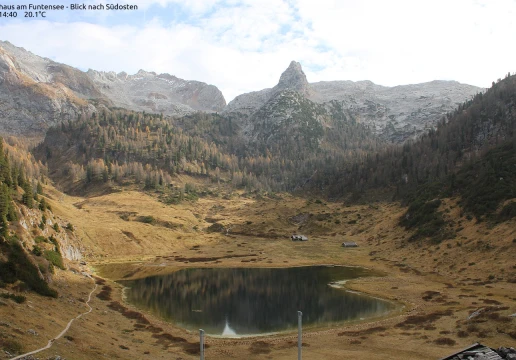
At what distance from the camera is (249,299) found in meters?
69.2

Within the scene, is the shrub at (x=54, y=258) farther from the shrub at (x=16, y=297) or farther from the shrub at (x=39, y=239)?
the shrub at (x=16, y=297)

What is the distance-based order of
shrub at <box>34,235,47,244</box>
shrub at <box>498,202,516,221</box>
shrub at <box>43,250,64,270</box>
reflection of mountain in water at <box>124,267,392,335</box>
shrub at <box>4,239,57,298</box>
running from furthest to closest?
shrub at <box>498,202,516,221</box>, shrub at <box>34,235,47,244</box>, shrub at <box>43,250,64,270</box>, reflection of mountain in water at <box>124,267,392,335</box>, shrub at <box>4,239,57,298</box>

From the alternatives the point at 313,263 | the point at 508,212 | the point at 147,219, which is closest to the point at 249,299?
the point at 313,263

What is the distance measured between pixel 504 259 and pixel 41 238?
294ft

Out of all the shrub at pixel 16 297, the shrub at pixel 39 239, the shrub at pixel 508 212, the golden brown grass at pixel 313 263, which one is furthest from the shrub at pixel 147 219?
the shrub at pixel 508 212

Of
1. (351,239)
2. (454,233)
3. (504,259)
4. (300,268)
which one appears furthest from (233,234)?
(504,259)

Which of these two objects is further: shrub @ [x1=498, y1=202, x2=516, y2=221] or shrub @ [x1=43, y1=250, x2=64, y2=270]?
shrub @ [x1=498, y1=202, x2=516, y2=221]

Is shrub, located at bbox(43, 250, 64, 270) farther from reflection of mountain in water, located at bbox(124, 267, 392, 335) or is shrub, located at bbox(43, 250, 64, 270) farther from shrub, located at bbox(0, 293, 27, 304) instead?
shrub, located at bbox(0, 293, 27, 304)

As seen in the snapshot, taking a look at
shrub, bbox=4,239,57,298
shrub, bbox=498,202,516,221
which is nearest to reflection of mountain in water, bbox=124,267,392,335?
shrub, bbox=4,239,57,298

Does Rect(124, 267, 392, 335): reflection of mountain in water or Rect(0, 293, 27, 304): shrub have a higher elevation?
Rect(0, 293, 27, 304): shrub

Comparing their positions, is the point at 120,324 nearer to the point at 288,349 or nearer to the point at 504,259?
the point at 288,349

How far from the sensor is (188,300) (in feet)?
224

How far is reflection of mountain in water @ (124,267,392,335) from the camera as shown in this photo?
55.1 m

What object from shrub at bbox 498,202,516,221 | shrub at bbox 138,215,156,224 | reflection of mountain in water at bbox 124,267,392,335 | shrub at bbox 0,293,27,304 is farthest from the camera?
shrub at bbox 138,215,156,224
